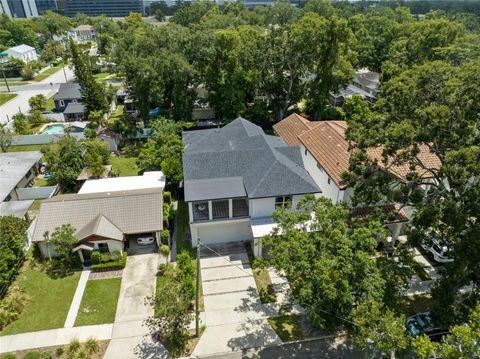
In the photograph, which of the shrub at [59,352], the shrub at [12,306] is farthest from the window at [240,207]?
the shrub at [12,306]

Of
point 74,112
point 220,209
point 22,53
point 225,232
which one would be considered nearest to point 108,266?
point 225,232

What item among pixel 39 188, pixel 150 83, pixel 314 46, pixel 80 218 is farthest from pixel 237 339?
pixel 314 46

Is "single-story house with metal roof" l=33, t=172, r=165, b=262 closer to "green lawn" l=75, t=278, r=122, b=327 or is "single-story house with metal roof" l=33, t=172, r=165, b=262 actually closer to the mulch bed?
the mulch bed

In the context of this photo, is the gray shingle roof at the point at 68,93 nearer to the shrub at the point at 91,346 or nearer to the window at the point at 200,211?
the window at the point at 200,211

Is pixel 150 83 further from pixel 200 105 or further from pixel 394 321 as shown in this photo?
pixel 394 321

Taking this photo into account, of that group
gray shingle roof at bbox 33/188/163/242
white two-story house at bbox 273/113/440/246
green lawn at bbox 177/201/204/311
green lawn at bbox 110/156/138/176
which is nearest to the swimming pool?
green lawn at bbox 110/156/138/176

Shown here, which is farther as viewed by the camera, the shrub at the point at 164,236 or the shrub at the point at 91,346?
the shrub at the point at 164,236
